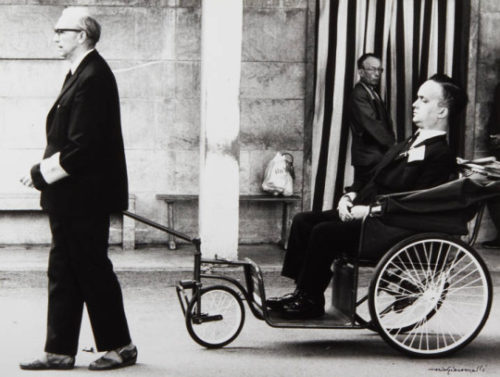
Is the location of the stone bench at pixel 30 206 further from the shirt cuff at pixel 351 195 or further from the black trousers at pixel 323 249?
the black trousers at pixel 323 249

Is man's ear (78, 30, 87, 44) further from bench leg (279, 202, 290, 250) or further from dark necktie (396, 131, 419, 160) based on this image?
bench leg (279, 202, 290, 250)

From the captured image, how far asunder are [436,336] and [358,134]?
357cm

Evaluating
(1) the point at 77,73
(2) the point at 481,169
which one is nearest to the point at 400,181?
(2) the point at 481,169

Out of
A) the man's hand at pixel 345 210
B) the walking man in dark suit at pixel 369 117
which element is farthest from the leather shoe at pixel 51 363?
the walking man in dark suit at pixel 369 117

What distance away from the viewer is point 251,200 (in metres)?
10.6

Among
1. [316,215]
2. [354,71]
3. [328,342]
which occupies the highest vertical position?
[354,71]

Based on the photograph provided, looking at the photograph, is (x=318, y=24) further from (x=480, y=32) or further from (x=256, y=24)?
(x=480, y=32)

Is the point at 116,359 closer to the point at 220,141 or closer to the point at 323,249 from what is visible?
the point at 323,249

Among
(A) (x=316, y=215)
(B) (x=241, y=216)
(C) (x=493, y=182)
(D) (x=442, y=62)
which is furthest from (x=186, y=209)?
(C) (x=493, y=182)

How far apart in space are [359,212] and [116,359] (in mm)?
1710

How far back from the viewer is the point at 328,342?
6.87 meters

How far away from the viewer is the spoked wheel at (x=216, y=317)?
6371 millimetres

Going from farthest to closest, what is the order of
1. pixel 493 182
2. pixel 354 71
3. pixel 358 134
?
1. pixel 354 71
2. pixel 358 134
3. pixel 493 182

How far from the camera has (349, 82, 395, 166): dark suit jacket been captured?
9867 millimetres
